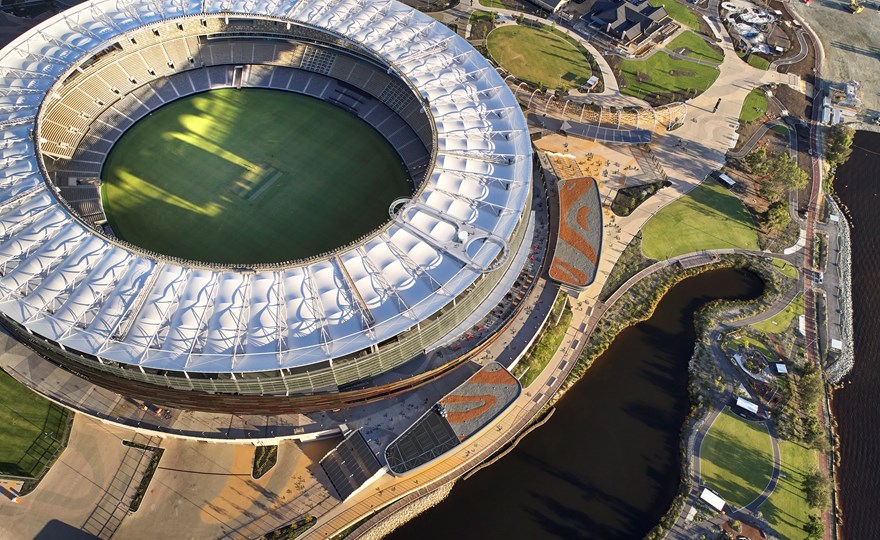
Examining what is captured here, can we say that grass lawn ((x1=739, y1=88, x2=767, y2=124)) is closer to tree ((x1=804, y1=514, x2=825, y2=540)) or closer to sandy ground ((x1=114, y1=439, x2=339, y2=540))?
tree ((x1=804, y1=514, x2=825, y2=540))

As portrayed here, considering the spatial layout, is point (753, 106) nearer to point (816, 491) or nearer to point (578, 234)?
point (578, 234)

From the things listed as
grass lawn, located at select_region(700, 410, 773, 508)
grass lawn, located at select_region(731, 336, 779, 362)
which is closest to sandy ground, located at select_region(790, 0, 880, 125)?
grass lawn, located at select_region(731, 336, 779, 362)

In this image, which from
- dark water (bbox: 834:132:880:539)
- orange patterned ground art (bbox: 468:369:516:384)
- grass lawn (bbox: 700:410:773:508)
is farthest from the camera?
orange patterned ground art (bbox: 468:369:516:384)

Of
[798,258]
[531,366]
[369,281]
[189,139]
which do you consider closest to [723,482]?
[531,366]

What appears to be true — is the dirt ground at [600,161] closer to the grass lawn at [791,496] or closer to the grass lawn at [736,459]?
the grass lawn at [736,459]

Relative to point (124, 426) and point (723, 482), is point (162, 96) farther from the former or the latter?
point (723, 482)

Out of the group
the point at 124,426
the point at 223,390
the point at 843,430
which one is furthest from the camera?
the point at 843,430
